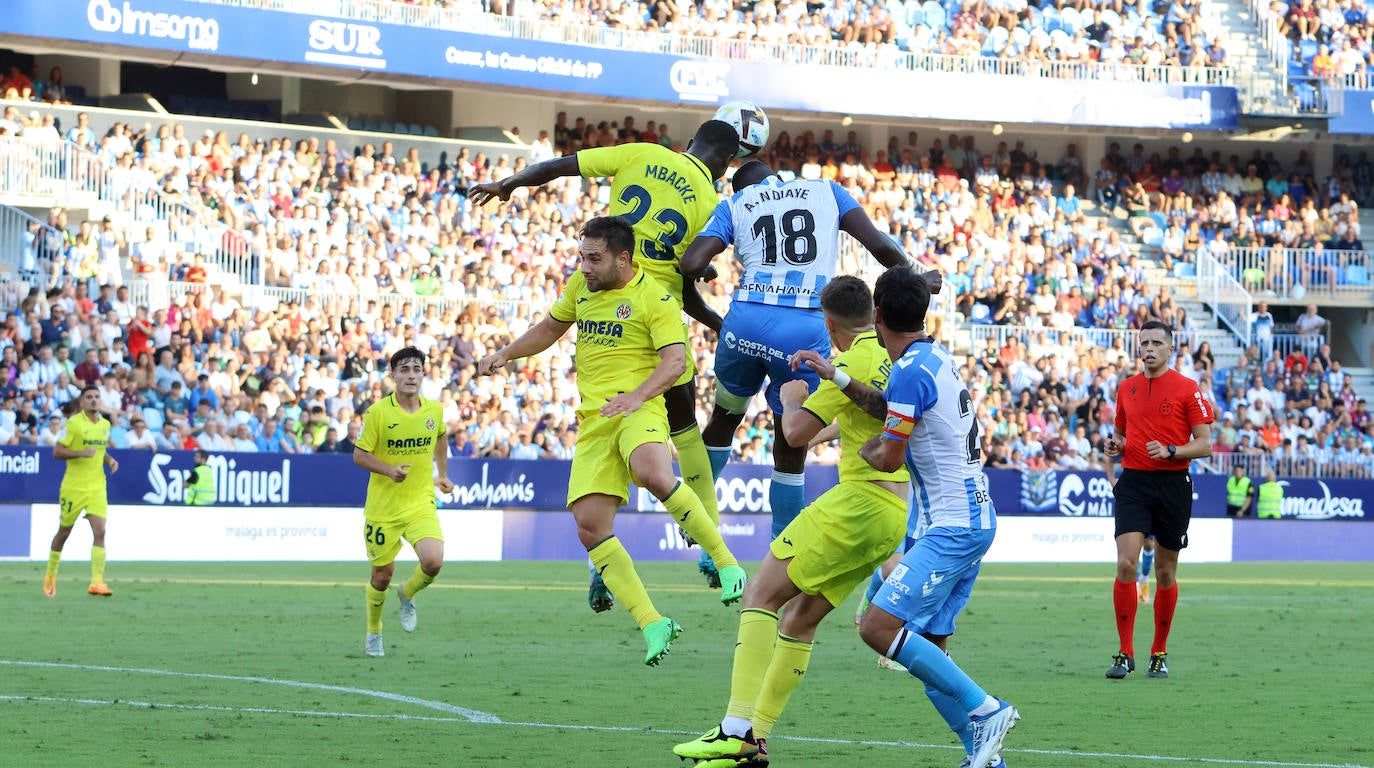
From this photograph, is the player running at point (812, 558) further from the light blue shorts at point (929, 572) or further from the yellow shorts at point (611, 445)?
the yellow shorts at point (611, 445)

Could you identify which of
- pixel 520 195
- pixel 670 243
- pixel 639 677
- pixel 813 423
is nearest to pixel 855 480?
pixel 813 423

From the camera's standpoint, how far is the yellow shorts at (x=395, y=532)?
A: 1433 cm

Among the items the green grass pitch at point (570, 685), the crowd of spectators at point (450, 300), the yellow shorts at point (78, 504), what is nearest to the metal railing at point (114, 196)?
the crowd of spectators at point (450, 300)

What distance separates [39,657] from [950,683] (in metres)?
7.48

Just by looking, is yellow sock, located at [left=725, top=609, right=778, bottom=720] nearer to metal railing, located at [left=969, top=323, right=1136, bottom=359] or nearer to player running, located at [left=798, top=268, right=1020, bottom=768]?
player running, located at [left=798, top=268, right=1020, bottom=768]

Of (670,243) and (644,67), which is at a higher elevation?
(644,67)

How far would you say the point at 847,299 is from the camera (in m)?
8.48

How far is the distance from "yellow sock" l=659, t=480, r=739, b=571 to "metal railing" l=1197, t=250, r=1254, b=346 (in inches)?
1158

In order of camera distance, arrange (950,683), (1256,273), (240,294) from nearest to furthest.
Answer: (950,683)
(240,294)
(1256,273)

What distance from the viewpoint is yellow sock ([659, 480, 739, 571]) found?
9.95 m

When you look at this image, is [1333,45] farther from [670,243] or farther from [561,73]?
[670,243]

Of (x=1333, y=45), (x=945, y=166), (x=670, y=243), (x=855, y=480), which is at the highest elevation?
(x=1333, y=45)

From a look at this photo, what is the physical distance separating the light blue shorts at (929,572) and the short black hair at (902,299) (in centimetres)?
91

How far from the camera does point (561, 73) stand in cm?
3531
